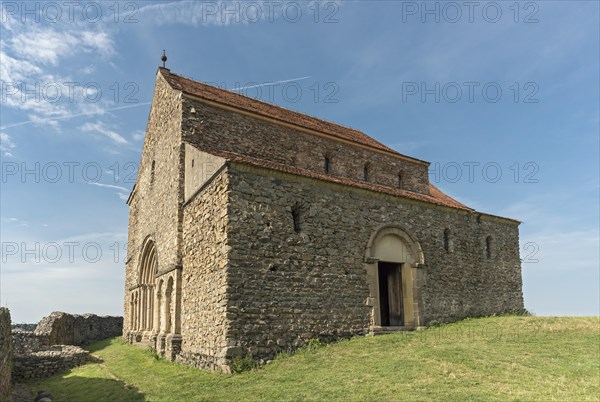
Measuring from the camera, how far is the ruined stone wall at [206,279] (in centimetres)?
1141

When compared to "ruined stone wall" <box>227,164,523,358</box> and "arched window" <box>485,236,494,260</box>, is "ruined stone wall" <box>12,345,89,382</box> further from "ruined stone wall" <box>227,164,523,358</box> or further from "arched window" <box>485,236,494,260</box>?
"arched window" <box>485,236,494,260</box>

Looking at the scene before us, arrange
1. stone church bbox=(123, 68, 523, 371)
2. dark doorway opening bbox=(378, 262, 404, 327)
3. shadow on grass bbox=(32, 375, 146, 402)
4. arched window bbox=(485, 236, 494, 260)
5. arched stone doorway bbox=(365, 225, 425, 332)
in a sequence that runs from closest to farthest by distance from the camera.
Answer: shadow on grass bbox=(32, 375, 146, 402) < stone church bbox=(123, 68, 523, 371) < arched stone doorway bbox=(365, 225, 425, 332) < dark doorway opening bbox=(378, 262, 404, 327) < arched window bbox=(485, 236, 494, 260)

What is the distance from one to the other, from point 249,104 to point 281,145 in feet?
9.57

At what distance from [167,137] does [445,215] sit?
37.3 feet

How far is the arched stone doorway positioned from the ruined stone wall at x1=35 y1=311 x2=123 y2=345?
1495cm

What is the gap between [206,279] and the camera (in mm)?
12500

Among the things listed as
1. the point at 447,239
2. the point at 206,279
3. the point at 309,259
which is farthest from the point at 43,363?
the point at 447,239

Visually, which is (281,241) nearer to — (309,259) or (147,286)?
(309,259)

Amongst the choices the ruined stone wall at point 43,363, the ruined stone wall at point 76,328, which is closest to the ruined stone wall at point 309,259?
the ruined stone wall at point 43,363

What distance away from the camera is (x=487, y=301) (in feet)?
60.6

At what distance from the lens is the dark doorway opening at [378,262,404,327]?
15.7m

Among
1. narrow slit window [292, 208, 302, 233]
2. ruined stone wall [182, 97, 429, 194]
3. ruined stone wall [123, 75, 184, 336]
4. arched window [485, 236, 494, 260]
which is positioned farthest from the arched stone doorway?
ruined stone wall [123, 75, 184, 336]

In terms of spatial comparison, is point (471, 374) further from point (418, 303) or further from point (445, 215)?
point (445, 215)

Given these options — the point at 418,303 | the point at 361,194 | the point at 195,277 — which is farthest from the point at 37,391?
the point at 418,303
